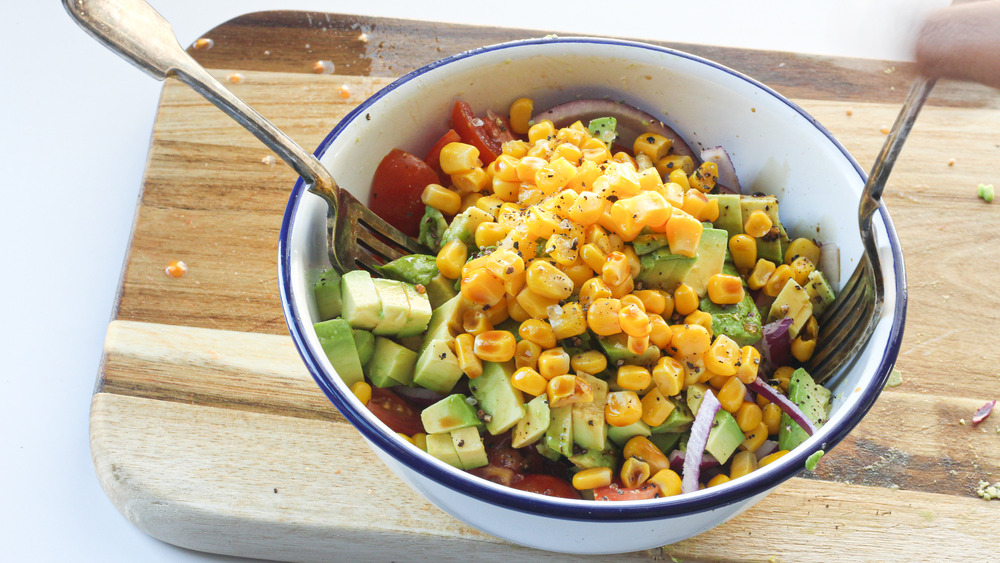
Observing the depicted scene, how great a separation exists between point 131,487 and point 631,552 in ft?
4.60

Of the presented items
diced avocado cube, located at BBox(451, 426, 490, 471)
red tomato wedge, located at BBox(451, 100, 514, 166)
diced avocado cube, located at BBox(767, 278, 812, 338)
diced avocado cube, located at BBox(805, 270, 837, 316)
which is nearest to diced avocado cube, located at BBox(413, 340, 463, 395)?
diced avocado cube, located at BBox(451, 426, 490, 471)

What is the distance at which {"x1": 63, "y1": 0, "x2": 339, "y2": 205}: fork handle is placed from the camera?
148 cm

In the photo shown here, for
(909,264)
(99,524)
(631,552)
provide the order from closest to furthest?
1. (631,552)
2. (99,524)
3. (909,264)

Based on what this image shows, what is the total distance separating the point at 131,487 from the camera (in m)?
2.03

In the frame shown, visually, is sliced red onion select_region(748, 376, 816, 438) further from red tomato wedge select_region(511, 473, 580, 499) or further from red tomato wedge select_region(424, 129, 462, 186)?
red tomato wedge select_region(424, 129, 462, 186)

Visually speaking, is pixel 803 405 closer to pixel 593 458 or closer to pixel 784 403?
pixel 784 403

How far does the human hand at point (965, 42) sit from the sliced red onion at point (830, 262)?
876 mm

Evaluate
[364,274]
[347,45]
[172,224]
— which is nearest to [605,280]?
[364,274]

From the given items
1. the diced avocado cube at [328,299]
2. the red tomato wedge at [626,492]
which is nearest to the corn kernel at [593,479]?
the red tomato wedge at [626,492]

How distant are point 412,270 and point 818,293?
1.11 m

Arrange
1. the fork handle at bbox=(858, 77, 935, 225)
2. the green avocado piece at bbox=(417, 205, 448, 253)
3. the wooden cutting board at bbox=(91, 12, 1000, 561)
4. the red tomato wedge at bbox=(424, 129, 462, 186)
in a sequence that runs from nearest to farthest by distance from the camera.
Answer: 1. the fork handle at bbox=(858, 77, 935, 225)
2. the wooden cutting board at bbox=(91, 12, 1000, 561)
3. the green avocado piece at bbox=(417, 205, 448, 253)
4. the red tomato wedge at bbox=(424, 129, 462, 186)

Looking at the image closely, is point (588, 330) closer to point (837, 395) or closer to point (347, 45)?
point (837, 395)

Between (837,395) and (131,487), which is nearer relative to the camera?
(837,395)

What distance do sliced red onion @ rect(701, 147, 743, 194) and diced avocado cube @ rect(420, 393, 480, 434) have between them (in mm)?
1143
